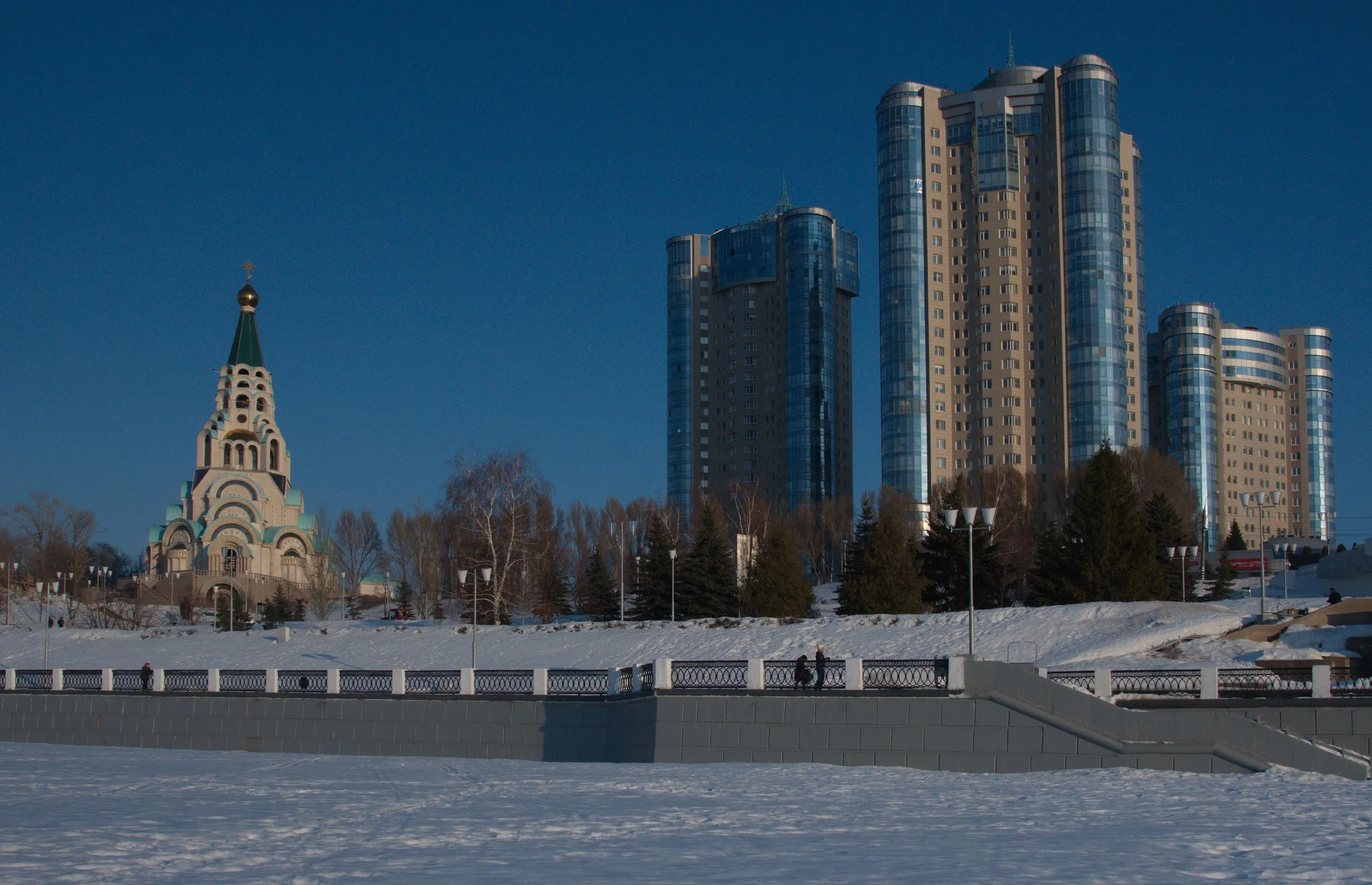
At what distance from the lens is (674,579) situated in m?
46.9

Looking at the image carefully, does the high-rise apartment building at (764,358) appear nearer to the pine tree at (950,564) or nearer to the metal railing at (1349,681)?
the pine tree at (950,564)

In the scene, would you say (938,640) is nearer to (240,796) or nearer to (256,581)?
(240,796)

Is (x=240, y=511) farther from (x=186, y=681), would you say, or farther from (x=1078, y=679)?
(x=1078, y=679)

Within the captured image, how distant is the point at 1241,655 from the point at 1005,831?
20.5 metres

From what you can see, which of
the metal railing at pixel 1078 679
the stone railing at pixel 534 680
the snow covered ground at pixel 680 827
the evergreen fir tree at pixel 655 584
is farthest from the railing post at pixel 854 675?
the evergreen fir tree at pixel 655 584

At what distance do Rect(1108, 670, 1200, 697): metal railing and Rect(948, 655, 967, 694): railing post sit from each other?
280 cm

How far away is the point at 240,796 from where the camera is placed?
1460cm

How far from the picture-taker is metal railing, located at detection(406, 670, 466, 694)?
77.5 feet

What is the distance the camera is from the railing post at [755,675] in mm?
19703

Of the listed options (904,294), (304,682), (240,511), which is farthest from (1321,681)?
(904,294)

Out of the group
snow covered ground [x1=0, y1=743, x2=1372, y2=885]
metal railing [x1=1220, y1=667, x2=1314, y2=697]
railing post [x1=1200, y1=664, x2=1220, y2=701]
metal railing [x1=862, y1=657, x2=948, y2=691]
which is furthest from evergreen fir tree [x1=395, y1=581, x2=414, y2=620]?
railing post [x1=1200, y1=664, x2=1220, y2=701]

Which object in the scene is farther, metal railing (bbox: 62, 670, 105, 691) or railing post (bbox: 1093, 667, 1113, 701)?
metal railing (bbox: 62, 670, 105, 691)

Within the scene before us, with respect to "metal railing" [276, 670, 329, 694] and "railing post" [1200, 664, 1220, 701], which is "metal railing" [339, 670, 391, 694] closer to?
"metal railing" [276, 670, 329, 694]

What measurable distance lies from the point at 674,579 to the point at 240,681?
22.2 metres
